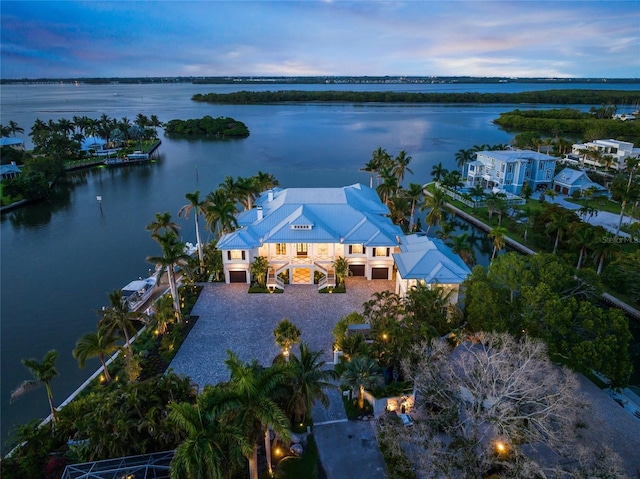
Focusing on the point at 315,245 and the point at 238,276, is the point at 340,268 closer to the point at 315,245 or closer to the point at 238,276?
→ the point at 315,245

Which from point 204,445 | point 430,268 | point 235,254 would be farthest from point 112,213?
point 204,445

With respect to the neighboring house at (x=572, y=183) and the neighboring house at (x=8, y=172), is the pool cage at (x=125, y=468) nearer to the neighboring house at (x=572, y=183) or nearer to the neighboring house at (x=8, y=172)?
the neighboring house at (x=572, y=183)

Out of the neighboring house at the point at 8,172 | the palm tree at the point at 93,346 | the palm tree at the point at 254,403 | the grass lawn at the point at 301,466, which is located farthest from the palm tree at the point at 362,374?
the neighboring house at the point at 8,172

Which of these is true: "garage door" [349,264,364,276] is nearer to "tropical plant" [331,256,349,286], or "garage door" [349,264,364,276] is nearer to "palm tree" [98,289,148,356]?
"tropical plant" [331,256,349,286]

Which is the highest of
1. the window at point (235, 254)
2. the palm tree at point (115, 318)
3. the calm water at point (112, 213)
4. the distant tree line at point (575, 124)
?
the distant tree line at point (575, 124)

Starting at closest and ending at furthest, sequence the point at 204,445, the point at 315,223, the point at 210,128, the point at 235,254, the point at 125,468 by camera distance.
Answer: the point at 204,445 < the point at 125,468 < the point at 235,254 < the point at 315,223 < the point at 210,128

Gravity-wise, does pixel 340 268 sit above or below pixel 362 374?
below

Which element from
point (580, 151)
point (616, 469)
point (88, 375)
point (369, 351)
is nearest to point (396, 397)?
point (369, 351)
